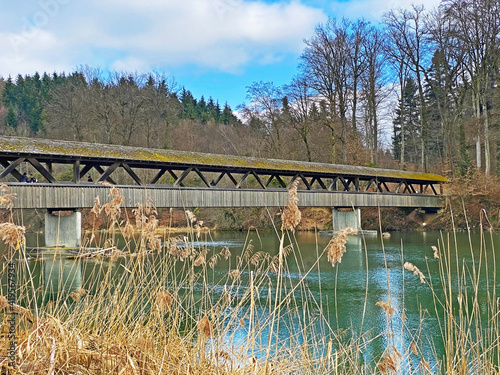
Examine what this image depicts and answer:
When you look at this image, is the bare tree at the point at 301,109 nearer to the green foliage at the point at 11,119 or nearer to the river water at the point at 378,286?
the river water at the point at 378,286

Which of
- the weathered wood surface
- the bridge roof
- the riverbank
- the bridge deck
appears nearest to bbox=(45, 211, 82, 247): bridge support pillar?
the weathered wood surface

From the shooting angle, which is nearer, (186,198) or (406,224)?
(186,198)

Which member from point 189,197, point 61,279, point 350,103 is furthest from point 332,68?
point 61,279

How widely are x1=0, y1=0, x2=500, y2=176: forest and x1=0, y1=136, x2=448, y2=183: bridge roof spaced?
6160 millimetres

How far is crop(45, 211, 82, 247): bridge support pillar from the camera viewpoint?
46.4 ft

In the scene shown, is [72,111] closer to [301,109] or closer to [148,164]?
[301,109]

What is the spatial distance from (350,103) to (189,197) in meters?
14.3

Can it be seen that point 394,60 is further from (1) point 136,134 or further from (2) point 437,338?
(2) point 437,338

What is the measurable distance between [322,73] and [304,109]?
276 cm

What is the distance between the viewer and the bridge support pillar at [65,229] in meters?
14.2

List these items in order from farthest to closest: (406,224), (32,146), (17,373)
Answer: (406,224), (32,146), (17,373)

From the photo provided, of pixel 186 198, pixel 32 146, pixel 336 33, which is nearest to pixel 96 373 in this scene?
pixel 32 146

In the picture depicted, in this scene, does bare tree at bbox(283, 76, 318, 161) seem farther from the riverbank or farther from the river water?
the river water

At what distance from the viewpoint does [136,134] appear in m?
31.7
